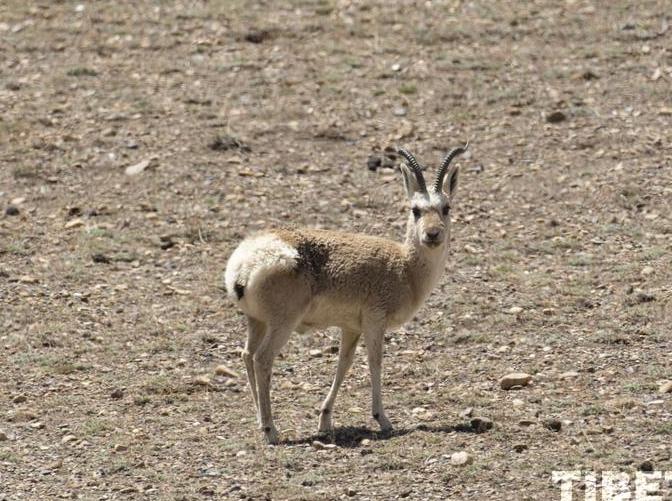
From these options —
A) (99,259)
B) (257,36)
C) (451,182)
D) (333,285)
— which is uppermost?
(451,182)

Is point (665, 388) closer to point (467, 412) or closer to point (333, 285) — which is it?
point (467, 412)

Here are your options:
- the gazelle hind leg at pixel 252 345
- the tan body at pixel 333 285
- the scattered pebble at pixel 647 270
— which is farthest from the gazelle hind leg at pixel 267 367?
the scattered pebble at pixel 647 270

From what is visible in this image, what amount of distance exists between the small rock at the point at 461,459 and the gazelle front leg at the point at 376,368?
100 centimetres

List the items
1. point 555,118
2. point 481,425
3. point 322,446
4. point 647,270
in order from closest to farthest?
Answer: point 322,446, point 481,425, point 647,270, point 555,118

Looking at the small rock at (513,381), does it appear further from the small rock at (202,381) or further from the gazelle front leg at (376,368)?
the small rock at (202,381)

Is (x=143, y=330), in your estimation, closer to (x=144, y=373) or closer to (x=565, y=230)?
(x=144, y=373)

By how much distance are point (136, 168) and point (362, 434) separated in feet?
25.8

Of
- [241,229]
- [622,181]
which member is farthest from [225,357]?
[622,181]

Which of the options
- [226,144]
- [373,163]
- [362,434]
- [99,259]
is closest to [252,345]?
[362,434]

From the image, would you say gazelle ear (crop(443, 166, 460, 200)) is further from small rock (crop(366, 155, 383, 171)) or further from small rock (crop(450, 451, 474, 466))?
small rock (crop(366, 155, 383, 171))

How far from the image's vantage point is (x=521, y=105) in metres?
19.7

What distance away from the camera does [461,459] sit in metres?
10.2

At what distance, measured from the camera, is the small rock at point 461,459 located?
1020 centimetres

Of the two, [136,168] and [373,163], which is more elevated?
[136,168]
